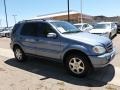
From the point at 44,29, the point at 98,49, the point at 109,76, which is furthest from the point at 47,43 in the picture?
the point at 109,76

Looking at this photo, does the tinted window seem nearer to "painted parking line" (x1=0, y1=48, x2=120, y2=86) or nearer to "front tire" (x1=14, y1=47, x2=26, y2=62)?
"front tire" (x1=14, y1=47, x2=26, y2=62)

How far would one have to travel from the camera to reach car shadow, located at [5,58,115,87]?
5789mm

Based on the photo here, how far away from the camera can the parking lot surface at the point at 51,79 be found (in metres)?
5.51

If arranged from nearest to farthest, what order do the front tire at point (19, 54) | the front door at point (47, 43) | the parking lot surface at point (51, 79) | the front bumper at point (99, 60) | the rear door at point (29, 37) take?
1. the parking lot surface at point (51, 79)
2. the front bumper at point (99, 60)
3. the front door at point (47, 43)
4. the rear door at point (29, 37)
5. the front tire at point (19, 54)

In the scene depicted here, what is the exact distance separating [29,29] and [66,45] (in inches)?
89.3

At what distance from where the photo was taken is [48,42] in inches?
268

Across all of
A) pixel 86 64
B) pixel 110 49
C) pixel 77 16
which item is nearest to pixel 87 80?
pixel 86 64

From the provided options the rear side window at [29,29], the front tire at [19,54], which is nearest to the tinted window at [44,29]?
the rear side window at [29,29]

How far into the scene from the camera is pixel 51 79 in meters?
6.18

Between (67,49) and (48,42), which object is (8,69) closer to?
(48,42)

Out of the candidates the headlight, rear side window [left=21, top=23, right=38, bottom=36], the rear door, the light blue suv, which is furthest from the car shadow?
rear side window [left=21, top=23, right=38, bottom=36]

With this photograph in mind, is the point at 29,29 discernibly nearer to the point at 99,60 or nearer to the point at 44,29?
the point at 44,29

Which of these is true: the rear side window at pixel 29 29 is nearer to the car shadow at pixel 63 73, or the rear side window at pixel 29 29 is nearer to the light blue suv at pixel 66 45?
the light blue suv at pixel 66 45

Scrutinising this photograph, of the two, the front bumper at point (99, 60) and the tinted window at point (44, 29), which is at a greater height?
the tinted window at point (44, 29)
